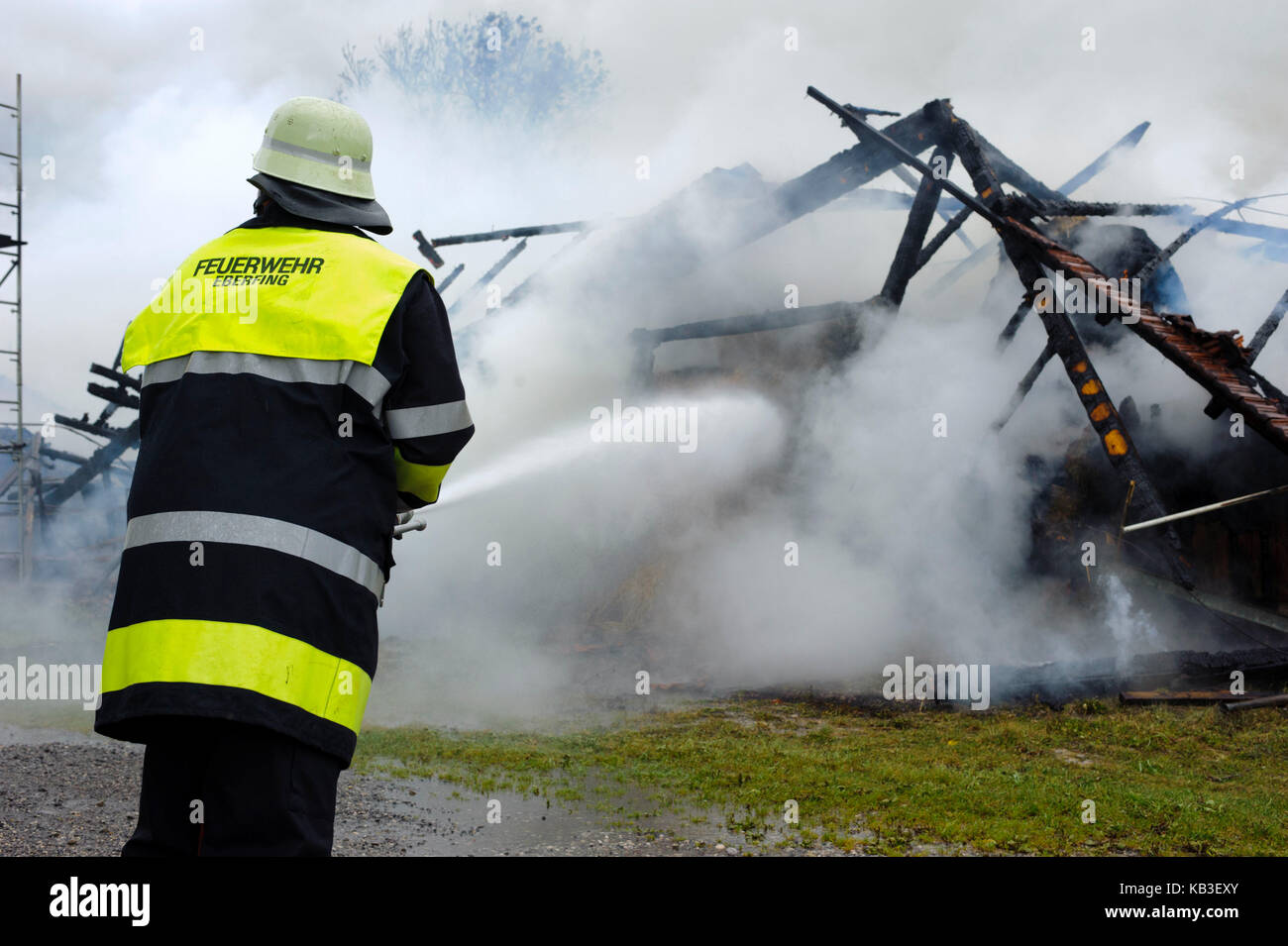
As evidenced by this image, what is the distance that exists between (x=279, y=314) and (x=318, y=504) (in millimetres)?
443

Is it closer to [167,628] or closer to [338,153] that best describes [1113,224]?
[338,153]

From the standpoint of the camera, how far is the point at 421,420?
7.55ft

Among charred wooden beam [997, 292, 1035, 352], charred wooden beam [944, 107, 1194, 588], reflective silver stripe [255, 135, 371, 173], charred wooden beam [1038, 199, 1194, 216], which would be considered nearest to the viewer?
reflective silver stripe [255, 135, 371, 173]

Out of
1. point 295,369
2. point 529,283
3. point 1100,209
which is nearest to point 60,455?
point 529,283

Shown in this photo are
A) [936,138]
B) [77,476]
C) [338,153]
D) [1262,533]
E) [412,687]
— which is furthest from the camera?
[77,476]

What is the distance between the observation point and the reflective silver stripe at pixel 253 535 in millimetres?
2066

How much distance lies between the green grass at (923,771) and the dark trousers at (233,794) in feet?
10.8

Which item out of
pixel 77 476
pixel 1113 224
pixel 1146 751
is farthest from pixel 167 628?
pixel 77 476

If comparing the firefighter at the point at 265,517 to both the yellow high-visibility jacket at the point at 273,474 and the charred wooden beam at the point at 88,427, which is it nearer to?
the yellow high-visibility jacket at the point at 273,474

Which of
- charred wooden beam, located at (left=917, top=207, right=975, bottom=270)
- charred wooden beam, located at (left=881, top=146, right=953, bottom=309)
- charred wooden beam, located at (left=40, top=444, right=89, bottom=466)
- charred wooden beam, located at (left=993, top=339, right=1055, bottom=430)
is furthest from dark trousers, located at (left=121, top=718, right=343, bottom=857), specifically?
charred wooden beam, located at (left=40, top=444, right=89, bottom=466)

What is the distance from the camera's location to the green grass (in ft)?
15.9

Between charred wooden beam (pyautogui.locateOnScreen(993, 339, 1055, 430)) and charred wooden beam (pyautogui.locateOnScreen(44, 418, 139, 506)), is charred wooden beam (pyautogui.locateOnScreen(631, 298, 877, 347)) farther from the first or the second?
charred wooden beam (pyautogui.locateOnScreen(44, 418, 139, 506))

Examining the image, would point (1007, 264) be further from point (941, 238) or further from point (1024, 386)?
point (1024, 386)

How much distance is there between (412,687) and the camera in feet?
33.4
